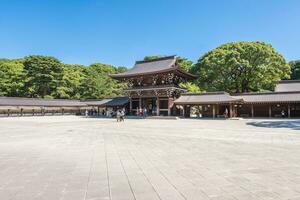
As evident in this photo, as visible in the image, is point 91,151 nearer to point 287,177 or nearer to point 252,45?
point 287,177

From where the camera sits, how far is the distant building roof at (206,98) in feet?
114

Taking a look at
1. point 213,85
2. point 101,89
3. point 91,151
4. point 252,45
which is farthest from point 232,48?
point 91,151

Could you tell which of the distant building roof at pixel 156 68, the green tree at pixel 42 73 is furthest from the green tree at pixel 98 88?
the distant building roof at pixel 156 68

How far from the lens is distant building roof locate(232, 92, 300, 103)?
109 ft

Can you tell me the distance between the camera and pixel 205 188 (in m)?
5.21

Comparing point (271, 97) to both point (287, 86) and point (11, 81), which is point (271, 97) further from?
point (11, 81)

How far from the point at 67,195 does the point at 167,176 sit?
236cm

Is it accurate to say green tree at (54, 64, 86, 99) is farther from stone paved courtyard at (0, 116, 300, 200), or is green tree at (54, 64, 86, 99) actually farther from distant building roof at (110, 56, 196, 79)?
stone paved courtyard at (0, 116, 300, 200)

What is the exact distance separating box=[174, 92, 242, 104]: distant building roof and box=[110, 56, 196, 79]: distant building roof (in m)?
4.09

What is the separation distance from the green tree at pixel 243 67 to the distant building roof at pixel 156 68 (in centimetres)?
436

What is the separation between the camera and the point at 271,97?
34750mm

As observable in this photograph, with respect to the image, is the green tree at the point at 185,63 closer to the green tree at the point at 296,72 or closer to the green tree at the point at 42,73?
the green tree at the point at 296,72

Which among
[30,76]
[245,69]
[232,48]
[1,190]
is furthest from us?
[30,76]

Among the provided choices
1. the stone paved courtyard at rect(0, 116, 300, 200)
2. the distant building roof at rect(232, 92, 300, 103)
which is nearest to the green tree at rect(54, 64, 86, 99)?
the distant building roof at rect(232, 92, 300, 103)
